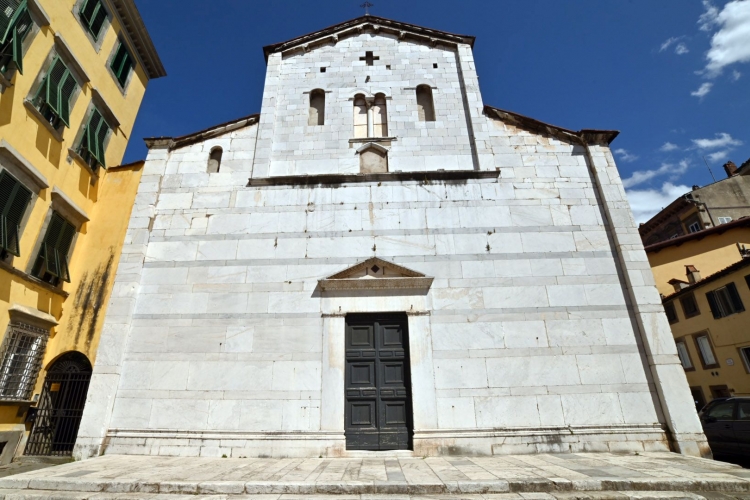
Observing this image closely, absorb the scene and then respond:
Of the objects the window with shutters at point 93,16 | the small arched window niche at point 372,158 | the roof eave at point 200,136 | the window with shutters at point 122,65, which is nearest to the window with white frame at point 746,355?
the small arched window niche at point 372,158

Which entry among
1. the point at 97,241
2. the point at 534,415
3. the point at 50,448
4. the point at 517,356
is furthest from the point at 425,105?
the point at 50,448

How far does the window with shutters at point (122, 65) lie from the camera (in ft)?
42.2

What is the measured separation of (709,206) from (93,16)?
3509cm

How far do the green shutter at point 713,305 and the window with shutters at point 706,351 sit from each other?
3.95 ft

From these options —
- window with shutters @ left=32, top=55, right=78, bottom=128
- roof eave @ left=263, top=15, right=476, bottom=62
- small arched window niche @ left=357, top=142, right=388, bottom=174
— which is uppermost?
roof eave @ left=263, top=15, right=476, bottom=62

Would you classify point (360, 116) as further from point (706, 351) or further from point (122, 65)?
point (706, 351)

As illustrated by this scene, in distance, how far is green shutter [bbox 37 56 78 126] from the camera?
31.4 feet

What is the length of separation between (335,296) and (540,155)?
682 cm

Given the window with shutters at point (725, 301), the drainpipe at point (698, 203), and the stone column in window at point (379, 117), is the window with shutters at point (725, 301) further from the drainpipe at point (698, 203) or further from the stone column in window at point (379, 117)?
the stone column in window at point (379, 117)

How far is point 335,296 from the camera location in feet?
30.3

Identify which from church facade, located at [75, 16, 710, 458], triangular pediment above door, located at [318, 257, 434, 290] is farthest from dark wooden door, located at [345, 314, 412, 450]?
triangular pediment above door, located at [318, 257, 434, 290]

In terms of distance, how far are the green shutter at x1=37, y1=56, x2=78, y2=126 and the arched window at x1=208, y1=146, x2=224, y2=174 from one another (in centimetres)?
338

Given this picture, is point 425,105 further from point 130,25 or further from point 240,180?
point 130,25

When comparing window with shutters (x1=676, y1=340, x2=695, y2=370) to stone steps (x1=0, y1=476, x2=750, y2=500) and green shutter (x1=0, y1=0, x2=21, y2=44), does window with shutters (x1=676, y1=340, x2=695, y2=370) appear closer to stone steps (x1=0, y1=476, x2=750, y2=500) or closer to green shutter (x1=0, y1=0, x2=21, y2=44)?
stone steps (x1=0, y1=476, x2=750, y2=500)
